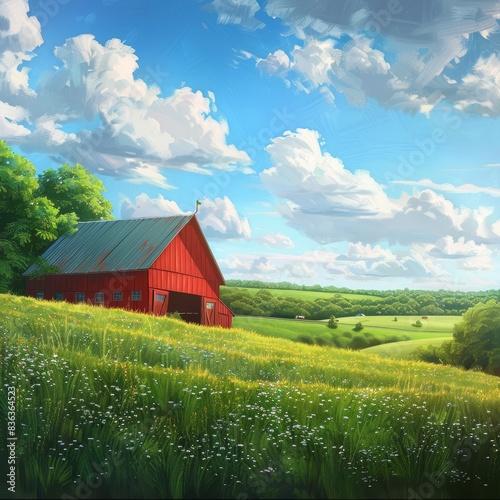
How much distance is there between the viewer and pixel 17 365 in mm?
8906

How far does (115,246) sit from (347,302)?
9386mm

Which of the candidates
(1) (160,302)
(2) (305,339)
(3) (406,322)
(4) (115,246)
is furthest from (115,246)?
(3) (406,322)

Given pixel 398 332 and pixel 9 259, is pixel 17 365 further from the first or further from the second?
pixel 9 259

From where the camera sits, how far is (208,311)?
25.2 m

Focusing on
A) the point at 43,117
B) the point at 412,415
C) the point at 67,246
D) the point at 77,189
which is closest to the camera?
the point at 412,415

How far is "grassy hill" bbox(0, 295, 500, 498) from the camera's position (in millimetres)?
7301

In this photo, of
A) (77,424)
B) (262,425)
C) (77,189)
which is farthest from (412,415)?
(77,189)

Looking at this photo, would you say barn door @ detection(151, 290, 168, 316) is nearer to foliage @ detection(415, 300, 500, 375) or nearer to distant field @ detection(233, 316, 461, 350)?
distant field @ detection(233, 316, 461, 350)

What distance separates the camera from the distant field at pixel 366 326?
1942 cm

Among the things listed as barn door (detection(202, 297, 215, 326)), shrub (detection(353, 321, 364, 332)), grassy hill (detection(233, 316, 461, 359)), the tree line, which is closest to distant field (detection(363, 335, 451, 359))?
grassy hill (detection(233, 316, 461, 359))

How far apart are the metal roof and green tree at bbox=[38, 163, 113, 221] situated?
4.72 meters

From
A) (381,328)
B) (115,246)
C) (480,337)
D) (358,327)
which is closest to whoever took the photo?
(480,337)

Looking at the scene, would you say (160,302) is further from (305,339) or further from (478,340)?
(478,340)

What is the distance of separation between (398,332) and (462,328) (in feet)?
15.6
